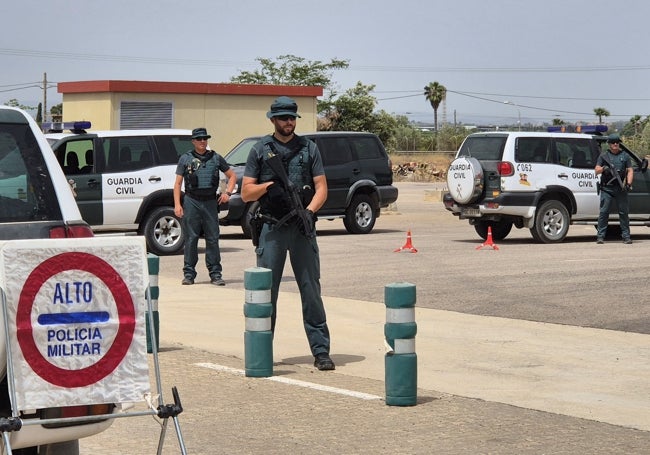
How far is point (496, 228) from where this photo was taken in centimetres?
2427

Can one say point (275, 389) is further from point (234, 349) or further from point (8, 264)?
point (8, 264)

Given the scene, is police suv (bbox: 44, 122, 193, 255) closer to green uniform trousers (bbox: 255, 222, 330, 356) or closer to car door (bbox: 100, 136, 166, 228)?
car door (bbox: 100, 136, 166, 228)

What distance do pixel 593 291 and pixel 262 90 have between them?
24820mm

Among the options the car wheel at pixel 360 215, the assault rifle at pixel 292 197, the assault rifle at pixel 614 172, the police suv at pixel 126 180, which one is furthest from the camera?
the car wheel at pixel 360 215

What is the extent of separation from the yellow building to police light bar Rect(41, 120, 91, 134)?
1280 cm

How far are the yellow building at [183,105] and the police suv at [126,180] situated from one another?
15.6 metres

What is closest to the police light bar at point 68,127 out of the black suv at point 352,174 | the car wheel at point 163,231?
the car wheel at point 163,231

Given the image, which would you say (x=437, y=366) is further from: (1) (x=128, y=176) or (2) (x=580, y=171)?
(2) (x=580, y=171)

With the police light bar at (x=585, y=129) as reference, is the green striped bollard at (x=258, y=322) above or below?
below

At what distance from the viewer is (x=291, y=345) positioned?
1179 centimetres

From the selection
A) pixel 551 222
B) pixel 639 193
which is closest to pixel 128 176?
pixel 551 222

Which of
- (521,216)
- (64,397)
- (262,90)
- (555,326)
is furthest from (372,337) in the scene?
(262,90)

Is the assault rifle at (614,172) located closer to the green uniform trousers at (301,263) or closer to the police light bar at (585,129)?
the police light bar at (585,129)

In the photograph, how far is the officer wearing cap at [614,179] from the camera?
22.2m
